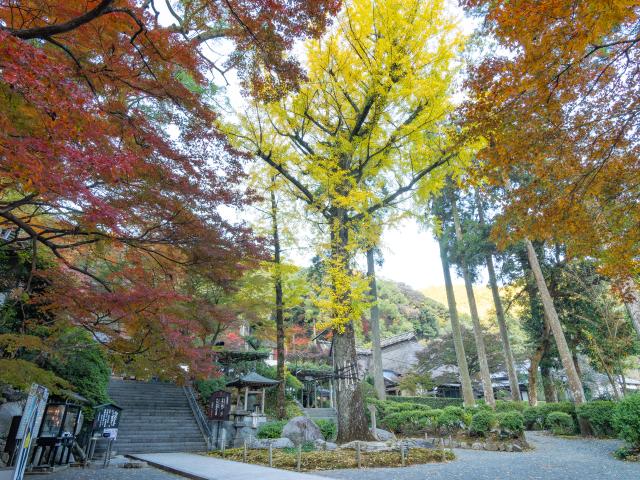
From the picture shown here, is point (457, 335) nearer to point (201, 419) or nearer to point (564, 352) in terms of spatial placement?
point (564, 352)

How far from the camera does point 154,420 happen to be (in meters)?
13.1

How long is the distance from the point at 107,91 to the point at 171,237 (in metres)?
2.35

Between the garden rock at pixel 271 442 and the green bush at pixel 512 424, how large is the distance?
6162mm

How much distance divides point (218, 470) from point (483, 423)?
8068mm

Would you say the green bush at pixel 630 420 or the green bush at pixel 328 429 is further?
the green bush at pixel 328 429

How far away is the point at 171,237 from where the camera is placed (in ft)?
17.5

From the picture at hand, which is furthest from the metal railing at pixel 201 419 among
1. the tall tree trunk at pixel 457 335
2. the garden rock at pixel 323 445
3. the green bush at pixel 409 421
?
the tall tree trunk at pixel 457 335

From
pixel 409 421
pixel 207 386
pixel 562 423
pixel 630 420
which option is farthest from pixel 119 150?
pixel 562 423

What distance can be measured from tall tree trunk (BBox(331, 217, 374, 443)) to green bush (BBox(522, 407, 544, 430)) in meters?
9.39

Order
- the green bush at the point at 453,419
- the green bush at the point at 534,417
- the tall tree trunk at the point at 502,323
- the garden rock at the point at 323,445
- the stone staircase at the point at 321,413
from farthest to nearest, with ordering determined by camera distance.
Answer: the tall tree trunk at the point at 502,323 → the stone staircase at the point at 321,413 → the green bush at the point at 534,417 → the green bush at the point at 453,419 → the garden rock at the point at 323,445

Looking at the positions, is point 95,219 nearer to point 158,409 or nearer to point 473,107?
point 473,107

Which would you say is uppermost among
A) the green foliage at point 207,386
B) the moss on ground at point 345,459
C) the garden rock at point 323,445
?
the green foliage at point 207,386

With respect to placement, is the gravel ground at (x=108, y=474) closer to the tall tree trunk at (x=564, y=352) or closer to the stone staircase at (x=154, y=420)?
the stone staircase at (x=154, y=420)

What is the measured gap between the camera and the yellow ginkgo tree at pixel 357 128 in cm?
903
